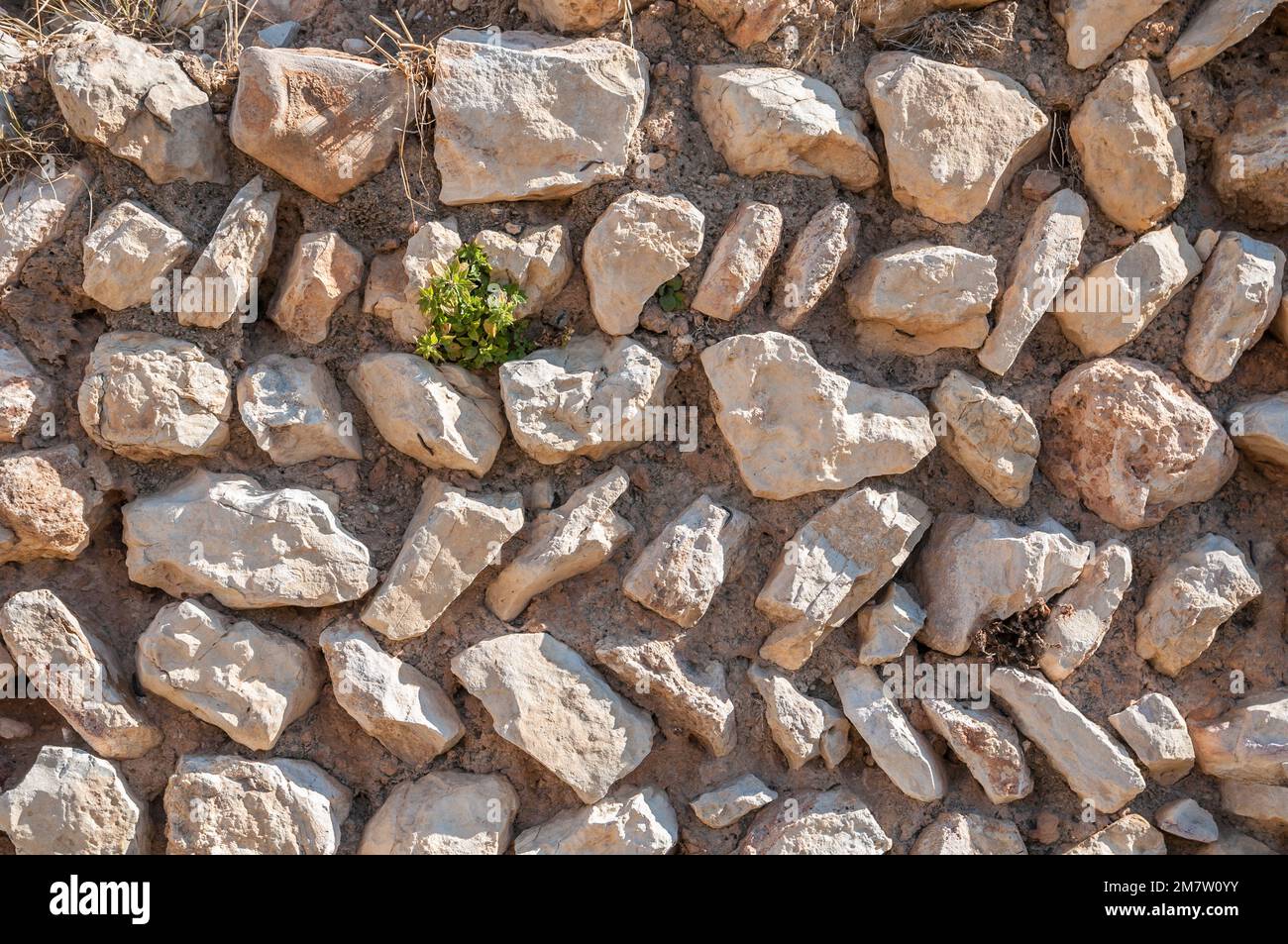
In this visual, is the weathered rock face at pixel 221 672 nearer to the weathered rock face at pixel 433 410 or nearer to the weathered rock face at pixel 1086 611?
the weathered rock face at pixel 433 410

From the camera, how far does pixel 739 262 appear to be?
403 cm

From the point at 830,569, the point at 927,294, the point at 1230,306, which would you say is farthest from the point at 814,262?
the point at 1230,306

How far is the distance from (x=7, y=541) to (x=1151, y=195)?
4.60 m

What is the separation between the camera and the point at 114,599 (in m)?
4.04

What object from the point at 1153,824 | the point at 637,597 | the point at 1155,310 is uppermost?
the point at 1155,310

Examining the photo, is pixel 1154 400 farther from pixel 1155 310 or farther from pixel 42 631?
pixel 42 631

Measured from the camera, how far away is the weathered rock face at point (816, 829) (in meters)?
3.89

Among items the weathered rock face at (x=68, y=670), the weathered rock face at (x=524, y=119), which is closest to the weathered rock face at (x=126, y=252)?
the weathered rock face at (x=524, y=119)

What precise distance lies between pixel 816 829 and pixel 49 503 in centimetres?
308

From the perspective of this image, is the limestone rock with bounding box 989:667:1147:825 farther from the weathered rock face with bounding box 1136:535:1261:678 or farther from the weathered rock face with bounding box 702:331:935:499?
the weathered rock face with bounding box 702:331:935:499

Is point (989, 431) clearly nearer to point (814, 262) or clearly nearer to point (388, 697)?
point (814, 262)

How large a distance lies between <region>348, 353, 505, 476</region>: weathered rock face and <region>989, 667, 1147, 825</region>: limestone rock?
87.3 inches

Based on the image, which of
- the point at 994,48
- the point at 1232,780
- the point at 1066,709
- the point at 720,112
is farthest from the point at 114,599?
the point at 1232,780

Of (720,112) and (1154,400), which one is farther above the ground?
(720,112)
